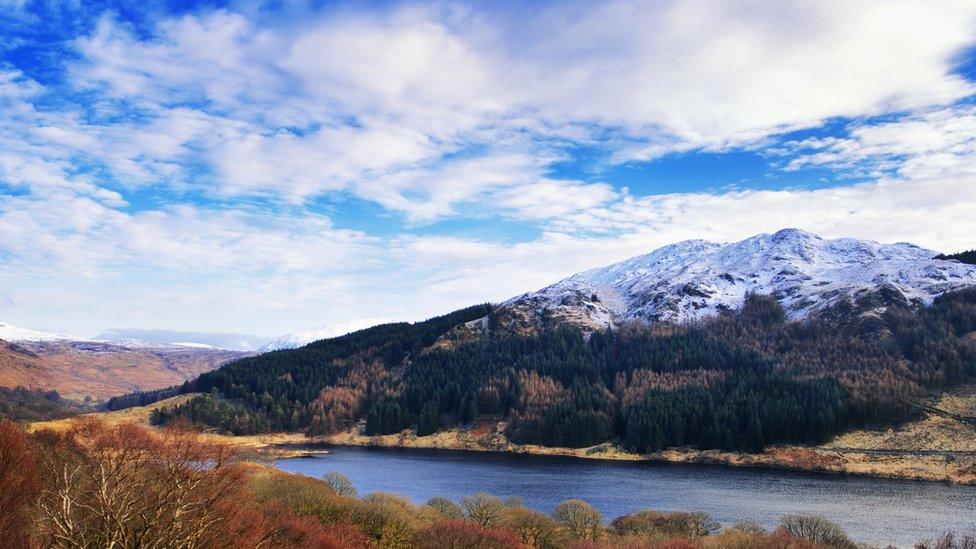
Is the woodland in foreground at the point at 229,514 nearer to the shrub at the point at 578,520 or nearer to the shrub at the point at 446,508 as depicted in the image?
the shrub at the point at 578,520

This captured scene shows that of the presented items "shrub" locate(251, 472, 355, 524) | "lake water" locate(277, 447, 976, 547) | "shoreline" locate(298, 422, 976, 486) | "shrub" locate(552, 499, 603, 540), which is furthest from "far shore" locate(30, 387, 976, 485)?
"shrub" locate(552, 499, 603, 540)

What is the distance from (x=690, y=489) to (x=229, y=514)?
101 m

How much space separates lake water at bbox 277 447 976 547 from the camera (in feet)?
291

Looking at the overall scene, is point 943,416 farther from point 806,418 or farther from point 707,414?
point 707,414

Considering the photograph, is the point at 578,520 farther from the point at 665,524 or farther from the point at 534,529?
the point at 665,524

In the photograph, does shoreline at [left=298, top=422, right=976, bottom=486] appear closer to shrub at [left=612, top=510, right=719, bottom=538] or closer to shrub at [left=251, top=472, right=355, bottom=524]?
shrub at [left=612, top=510, right=719, bottom=538]

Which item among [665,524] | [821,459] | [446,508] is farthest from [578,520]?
[821,459]

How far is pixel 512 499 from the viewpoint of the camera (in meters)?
84.1

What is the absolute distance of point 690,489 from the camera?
115125 mm

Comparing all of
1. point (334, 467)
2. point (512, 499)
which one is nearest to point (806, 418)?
point (512, 499)

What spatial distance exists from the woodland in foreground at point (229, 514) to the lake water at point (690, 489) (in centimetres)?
1439

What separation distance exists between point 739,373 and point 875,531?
122260mm

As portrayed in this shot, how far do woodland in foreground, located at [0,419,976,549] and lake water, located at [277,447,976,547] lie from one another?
14.4 m

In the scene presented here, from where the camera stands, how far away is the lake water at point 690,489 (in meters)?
88.6
